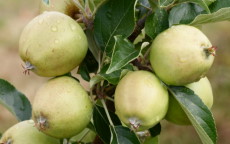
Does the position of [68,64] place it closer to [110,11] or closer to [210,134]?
[110,11]

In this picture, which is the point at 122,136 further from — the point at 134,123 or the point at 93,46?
the point at 93,46

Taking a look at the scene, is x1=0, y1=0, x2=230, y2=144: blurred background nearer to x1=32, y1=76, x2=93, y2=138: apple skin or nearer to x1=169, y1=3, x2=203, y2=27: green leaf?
x1=169, y1=3, x2=203, y2=27: green leaf

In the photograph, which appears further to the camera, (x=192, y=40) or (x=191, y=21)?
(x=191, y=21)

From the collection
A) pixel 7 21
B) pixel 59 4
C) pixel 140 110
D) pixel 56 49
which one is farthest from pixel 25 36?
pixel 7 21

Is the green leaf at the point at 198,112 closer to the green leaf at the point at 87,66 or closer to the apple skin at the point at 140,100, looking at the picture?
the apple skin at the point at 140,100

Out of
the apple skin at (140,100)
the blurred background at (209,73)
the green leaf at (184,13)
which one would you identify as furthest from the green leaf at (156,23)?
the blurred background at (209,73)

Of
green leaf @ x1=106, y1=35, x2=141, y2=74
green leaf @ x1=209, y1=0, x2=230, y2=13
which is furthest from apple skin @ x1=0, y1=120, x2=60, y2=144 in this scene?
green leaf @ x1=209, y1=0, x2=230, y2=13
